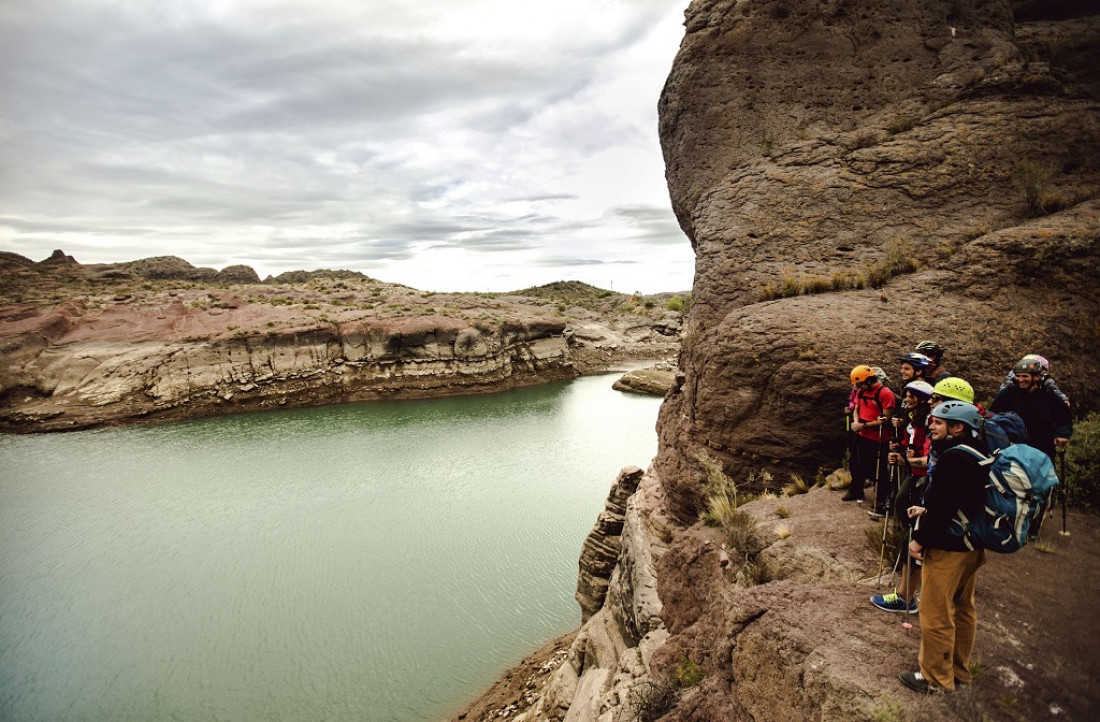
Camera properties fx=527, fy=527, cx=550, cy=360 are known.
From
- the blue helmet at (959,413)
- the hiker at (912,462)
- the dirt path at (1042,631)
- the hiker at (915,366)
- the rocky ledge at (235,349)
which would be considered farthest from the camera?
the rocky ledge at (235,349)

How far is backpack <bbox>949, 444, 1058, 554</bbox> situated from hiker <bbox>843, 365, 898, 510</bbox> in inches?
91.7

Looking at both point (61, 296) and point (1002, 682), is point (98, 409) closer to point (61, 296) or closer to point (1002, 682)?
point (61, 296)

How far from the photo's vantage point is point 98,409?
30.2 meters

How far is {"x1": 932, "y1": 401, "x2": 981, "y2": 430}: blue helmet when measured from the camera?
3232mm

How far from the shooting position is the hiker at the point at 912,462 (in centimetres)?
409

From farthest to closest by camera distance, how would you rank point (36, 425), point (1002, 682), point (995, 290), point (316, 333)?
point (316, 333)
point (36, 425)
point (995, 290)
point (1002, 682)

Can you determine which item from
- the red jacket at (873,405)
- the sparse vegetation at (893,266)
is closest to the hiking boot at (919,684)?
the red jacket at (873,405)

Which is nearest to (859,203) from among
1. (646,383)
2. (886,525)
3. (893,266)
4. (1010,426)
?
(893,266)

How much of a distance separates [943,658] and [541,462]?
18206mm

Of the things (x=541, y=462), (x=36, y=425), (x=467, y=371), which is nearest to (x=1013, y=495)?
(x=541, y=462)

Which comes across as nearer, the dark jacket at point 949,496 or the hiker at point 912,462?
the dark jacket at point 949,496

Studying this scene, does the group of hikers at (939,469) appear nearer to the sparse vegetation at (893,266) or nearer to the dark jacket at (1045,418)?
the dark jacket at (1045,418)

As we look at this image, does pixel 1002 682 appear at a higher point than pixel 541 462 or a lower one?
higher

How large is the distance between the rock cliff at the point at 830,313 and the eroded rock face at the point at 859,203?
34 mm
